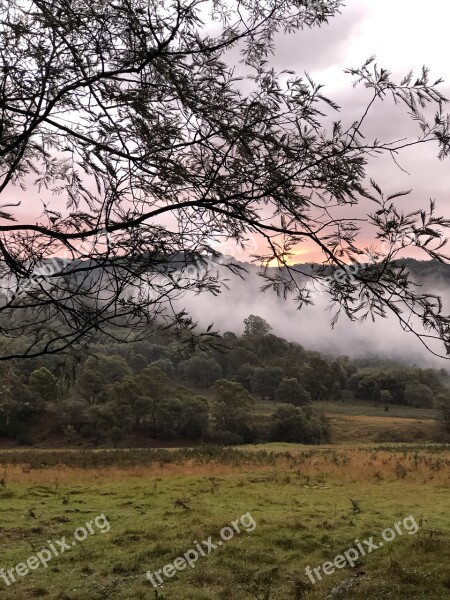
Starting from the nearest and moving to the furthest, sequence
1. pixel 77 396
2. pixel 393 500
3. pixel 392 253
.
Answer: pixel 392 253, pixel 393 500, pixel 77 396

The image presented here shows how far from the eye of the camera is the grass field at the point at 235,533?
6.32 m

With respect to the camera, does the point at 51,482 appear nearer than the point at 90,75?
No

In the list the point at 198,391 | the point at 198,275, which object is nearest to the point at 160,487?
the point at 198,275

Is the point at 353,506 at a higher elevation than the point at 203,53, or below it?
below

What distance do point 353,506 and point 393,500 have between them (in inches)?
72.9

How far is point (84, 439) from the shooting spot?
57906mm

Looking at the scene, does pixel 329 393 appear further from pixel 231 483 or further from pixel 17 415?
pixel 231 483

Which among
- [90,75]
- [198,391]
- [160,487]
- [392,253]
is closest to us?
[392,253]

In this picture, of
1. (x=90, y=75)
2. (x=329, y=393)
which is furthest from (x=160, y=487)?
(x=329, y=393)

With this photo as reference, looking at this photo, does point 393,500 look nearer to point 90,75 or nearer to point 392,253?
point 392,253

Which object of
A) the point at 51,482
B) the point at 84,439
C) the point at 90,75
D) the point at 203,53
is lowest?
the point at 84,439

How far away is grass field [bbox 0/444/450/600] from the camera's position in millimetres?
6324

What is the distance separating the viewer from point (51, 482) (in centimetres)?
1513

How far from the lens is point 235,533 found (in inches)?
330
